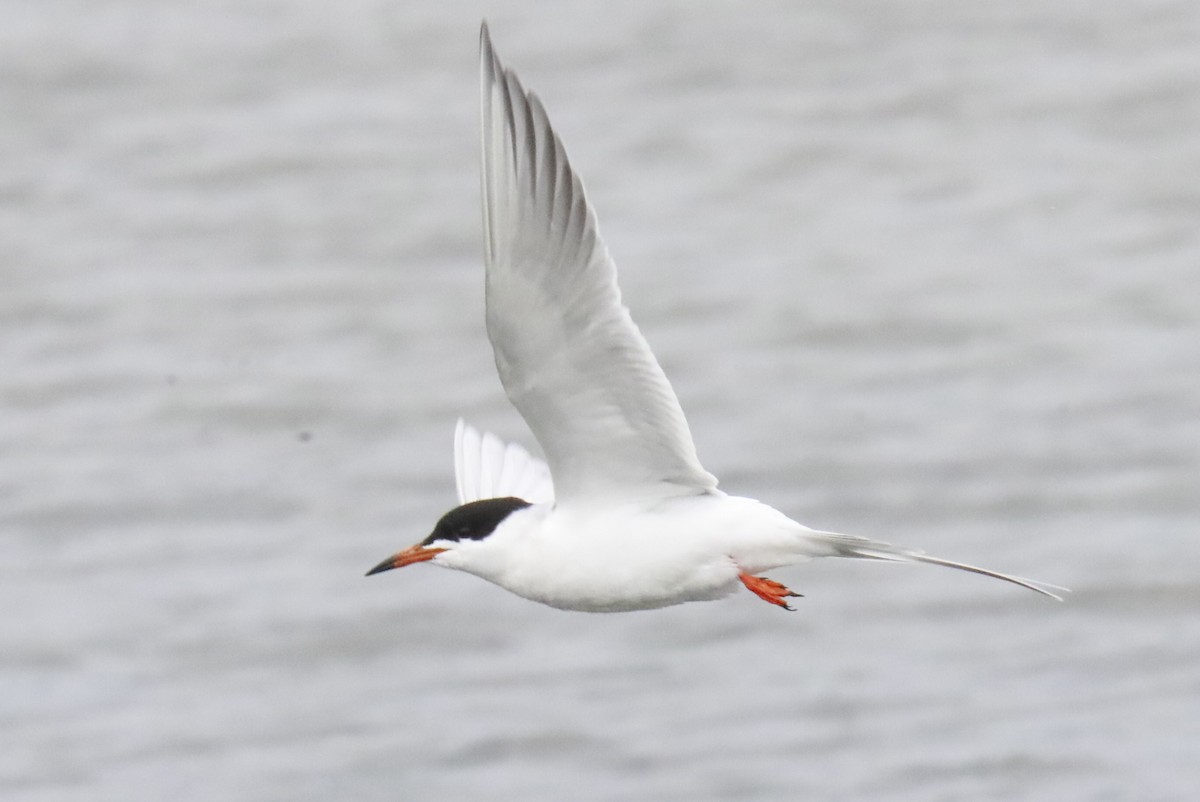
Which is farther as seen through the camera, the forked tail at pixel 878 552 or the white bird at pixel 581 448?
the forked tail at pixel 878 552

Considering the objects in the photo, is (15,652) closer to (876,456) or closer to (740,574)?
(876,456)

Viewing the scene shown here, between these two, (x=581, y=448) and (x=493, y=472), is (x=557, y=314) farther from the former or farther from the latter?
(x=493, y=472)

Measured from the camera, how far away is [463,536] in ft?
18.9

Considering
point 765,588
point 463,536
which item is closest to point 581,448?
point 463,536

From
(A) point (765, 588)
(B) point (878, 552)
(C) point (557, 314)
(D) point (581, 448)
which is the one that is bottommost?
(A) point (765, 588)

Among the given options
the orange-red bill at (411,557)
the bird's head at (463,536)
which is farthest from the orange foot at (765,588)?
the orange-red bill at (411,557)

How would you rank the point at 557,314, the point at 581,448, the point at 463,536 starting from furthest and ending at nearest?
1. the point at 463,536
2. the point at 581,448
3. the point at 557,314

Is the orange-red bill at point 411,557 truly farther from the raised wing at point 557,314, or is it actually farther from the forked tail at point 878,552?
the forked tail at point 878,552

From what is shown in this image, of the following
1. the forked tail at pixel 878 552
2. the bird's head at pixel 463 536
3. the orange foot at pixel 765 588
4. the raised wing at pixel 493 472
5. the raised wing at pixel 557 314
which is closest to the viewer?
the raised wing at pixel 557 314

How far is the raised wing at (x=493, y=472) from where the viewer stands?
6656mm

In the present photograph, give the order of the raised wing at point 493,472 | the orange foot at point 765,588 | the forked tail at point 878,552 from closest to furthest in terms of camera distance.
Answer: the forked tail at point 878,552
the orange foot at point 765,588
the raised wing at point 493,472

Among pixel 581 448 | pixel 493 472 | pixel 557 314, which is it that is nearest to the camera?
pixel 557 314

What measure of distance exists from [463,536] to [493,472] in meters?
0.98

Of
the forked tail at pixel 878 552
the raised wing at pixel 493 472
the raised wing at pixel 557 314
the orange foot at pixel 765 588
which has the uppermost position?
the raised wing at pixel 557 314
